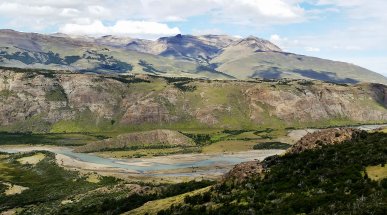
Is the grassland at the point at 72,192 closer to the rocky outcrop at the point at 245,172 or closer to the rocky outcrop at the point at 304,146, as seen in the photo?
the rocky outcrop at the point at 245,172

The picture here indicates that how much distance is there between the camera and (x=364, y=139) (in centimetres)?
7156

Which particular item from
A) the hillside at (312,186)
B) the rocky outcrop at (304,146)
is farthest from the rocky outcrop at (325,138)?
the hillside at (312,186)

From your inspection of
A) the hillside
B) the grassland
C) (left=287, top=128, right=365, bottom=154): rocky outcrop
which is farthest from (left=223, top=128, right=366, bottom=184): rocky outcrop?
the grassland

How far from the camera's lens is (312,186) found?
58.6 metres

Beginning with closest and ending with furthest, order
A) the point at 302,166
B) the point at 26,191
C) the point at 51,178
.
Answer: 1. the point at 302,166
2. the point at 26,191
3. the point at 51,178

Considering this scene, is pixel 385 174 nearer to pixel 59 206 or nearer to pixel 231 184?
pixel 231 184

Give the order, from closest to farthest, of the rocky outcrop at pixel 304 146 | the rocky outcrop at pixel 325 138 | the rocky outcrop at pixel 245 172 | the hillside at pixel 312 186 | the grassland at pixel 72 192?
the hillside at pixel 312 186
the rocky outcrop at pixel 245 172
the rocky outcrop at pixel 304 146
the rocky outcrop at pixel 325 138
the grassland at pixel 72 192

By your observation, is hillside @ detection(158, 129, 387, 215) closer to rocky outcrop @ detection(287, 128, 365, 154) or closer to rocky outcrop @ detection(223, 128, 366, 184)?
rocky outcrop @ detection(223, 128, 366, 184)

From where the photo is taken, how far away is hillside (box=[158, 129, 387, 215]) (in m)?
50.9

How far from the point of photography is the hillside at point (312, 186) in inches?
2003

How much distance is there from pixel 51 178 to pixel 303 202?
138m

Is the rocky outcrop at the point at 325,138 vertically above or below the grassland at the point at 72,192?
above

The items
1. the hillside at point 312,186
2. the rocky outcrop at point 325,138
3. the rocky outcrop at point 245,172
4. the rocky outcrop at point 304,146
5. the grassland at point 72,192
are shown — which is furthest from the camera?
the grassland at point 72,192

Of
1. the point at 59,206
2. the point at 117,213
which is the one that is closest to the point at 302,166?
the point at 117,213
